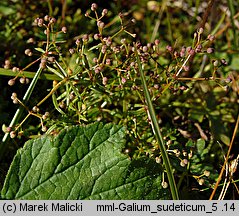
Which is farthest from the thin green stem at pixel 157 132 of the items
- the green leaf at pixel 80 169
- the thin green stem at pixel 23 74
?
the thin green stem at pixel 23 74

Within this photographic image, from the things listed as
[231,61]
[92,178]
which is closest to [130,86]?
[92,178]

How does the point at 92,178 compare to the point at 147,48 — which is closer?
the point at 92,178

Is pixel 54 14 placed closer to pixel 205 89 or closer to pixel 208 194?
pixel 205 89

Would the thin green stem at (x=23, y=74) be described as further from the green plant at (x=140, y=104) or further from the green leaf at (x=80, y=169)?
the green leaf at (x=80, y=169)

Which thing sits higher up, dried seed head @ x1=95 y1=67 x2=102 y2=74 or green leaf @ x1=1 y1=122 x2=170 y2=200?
dried seed head @ x1=95 y1=67 x2=102 y2=74

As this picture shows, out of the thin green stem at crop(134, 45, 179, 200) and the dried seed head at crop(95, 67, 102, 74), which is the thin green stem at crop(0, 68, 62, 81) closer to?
the dried seed head at crop(95, 67, 102, 74)

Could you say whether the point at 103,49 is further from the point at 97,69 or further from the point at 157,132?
the point at 157,132

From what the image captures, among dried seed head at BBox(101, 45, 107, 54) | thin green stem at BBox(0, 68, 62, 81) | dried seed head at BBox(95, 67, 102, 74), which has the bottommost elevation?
thin green stem at BBox(0, 68, 62, 81)

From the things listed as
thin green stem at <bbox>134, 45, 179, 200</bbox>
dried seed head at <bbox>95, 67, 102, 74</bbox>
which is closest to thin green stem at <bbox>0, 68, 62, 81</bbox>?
dried seed head at <bbox>95, 67, 102, 74</bbox>
